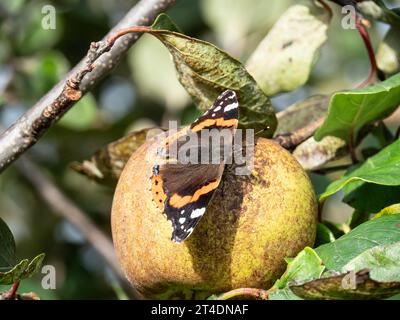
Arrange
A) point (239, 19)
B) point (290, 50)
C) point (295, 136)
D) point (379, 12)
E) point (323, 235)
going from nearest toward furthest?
point (323, 235), point (295, 136), point (379, 12), point (290, 50), point (239, 19)

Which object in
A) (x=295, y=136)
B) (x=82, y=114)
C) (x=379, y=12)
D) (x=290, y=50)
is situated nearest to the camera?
(x=295, y=136)

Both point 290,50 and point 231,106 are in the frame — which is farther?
point 290,50

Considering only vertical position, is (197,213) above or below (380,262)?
above

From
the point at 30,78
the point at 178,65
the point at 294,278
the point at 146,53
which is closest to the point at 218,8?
the point at 146,53

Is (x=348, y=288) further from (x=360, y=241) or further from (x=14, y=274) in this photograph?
(x=14, y=274)

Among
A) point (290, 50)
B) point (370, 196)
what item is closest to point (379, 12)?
point (290, 50)

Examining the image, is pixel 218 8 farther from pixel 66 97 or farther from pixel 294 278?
pixel 294 278
